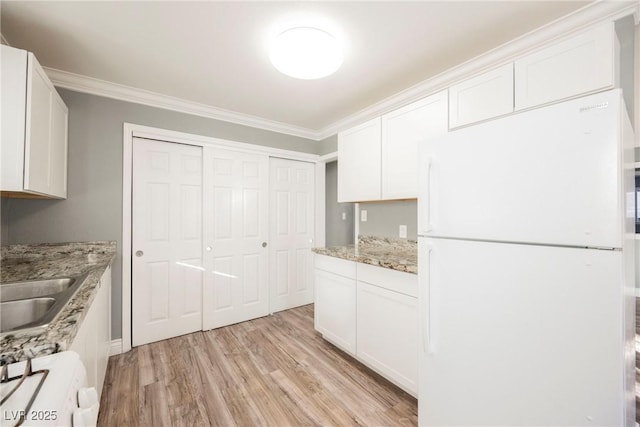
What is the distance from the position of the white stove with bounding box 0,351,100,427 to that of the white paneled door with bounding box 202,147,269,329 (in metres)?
2.22

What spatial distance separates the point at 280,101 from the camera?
8.93ft

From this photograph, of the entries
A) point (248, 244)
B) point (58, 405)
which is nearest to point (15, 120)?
point (58, 405)

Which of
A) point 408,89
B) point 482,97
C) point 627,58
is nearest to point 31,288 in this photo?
point 482,97

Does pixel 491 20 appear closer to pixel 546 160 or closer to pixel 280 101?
pixel 546 160

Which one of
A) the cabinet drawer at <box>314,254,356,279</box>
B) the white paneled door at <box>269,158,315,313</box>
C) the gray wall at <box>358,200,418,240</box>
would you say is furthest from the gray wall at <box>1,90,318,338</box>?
the gray wall at <box>358,200,418,240</box>

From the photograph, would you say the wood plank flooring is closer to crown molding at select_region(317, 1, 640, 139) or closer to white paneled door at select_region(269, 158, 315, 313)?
white paneled door at select_region(269, 158, 315, 313)

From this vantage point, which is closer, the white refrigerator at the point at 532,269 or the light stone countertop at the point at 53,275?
the light stone countertop at the point at 53,275

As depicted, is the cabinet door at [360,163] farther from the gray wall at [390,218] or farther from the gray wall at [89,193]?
the gray wall at [89,193]

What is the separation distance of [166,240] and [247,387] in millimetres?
1622

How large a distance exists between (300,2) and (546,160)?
1.46 meters

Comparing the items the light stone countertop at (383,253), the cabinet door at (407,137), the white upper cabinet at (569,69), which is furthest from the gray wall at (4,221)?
the white upper cabinet at (569,69)

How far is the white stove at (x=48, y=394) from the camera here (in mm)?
526

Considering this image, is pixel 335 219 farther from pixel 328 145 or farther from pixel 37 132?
pixel 37 132

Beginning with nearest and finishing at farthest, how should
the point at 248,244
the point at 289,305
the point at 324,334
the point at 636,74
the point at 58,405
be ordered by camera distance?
the point at 58,405, the point at 636,74, the point at 324,334, the point at 248,244, the point at 289,305
